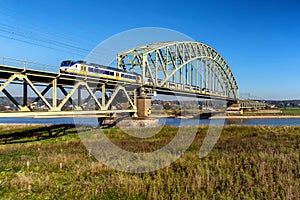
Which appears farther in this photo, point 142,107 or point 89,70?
point 142,107

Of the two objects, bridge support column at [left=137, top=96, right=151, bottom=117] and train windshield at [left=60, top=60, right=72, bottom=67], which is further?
bridge support column at [left=137, top=96, right=151, bottom=117]

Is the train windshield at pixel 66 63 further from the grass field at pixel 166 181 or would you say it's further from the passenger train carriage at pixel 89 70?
the grass field at pixel 166 181

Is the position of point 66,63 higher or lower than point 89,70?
higher

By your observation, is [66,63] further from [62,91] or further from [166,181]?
[166,181]

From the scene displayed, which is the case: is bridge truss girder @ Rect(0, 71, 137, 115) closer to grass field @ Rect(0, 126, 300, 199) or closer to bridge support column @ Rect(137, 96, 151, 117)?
bridge support column @ Rect(137, 96, 151, 117)

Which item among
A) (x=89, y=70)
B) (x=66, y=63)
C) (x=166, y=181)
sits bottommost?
(x=166, y=181)

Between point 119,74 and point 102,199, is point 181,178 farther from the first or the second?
point 119,74

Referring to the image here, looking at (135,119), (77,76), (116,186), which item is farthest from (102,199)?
(135,119)

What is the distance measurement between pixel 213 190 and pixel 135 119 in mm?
31372

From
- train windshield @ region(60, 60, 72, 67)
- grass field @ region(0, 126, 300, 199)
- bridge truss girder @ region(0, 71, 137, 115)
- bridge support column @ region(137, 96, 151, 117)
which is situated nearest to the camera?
grass field @ region(0, 126, 300, 199)

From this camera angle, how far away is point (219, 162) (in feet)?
36.5

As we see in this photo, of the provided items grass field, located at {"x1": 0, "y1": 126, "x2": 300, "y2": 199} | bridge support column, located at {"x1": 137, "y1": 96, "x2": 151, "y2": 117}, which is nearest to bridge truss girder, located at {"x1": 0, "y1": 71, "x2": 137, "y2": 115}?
bridge support column, located at {"x1": 137, "y1": 96, "x2": 151, "y2": 117}

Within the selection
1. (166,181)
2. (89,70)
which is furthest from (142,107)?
(166,181)

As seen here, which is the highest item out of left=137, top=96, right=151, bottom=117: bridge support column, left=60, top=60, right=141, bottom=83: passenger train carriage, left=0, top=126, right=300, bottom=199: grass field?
left=60, top=60, right=141, bottom=83: passenger train carriage
